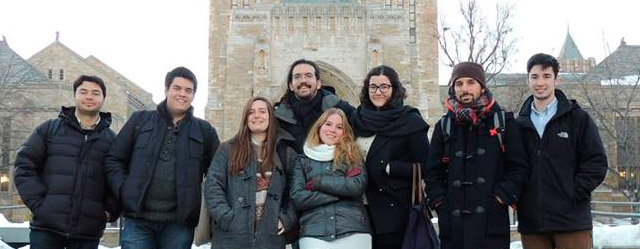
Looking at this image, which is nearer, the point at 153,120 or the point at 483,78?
the point at 483,78

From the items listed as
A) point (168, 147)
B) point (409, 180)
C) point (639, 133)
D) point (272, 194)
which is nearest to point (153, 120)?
point (168, 147)

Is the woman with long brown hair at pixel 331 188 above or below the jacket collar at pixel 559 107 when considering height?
below

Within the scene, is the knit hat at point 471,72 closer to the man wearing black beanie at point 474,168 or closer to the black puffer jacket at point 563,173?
the man wearing black beanie at point 474,168

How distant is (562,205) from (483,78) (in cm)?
117

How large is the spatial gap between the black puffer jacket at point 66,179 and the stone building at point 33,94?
19541mm

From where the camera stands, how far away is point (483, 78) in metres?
5.05

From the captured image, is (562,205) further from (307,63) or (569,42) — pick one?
(569,42)

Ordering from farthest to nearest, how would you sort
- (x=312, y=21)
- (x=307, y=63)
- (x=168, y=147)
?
(x=312, y=21) < (x=307, y=63) < (x=168, y=147)

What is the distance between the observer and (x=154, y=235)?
5246mm

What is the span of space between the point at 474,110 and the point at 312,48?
2197cm

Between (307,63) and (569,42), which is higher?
(569,42)

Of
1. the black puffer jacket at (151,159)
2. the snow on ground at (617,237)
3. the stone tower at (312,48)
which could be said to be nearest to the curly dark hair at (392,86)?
the black puffer jacket at (151,159)

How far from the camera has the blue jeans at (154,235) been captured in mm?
5152

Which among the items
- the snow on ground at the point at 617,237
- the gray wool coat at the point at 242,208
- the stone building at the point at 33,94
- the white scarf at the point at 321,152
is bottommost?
the snow on ground at the point at 617,237
